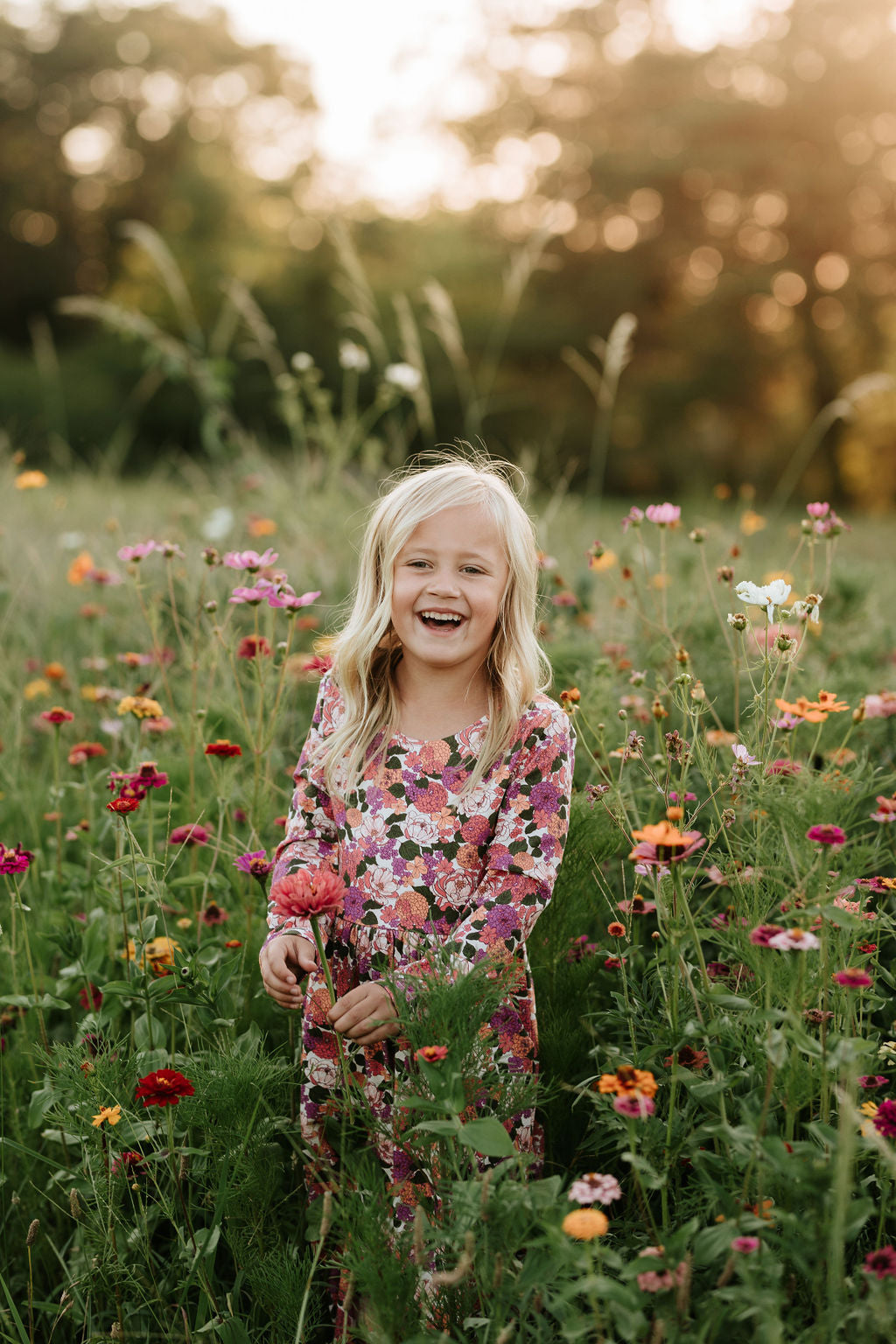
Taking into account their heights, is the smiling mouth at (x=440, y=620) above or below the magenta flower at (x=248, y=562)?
below

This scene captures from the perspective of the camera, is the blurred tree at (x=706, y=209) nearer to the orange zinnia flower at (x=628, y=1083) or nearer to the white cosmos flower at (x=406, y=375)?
the white cosmos flower at (x=406, y=375)

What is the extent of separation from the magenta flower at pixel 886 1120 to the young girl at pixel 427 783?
21.4 inches

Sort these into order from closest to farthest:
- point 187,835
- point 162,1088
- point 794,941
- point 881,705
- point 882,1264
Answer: point 882,1264 → point 794,941 → point 162,1088 → point 187,835 → point 881,705

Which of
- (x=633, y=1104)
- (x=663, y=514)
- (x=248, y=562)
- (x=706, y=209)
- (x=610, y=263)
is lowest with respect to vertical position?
(x=633, y=1104)

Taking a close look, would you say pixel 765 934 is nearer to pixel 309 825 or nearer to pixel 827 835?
pixel 827 835

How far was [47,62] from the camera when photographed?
2205 cm

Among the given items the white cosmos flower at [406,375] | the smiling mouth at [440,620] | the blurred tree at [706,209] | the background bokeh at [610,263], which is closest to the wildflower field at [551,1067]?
the smiling mouth at [440,620]

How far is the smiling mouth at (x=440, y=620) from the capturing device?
1750mm

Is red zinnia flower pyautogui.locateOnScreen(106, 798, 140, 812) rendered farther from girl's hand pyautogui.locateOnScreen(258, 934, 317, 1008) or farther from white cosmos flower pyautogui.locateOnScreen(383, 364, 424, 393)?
white cosmos flower pyautogui.locateOnScreen(383, 364, 424, 393)

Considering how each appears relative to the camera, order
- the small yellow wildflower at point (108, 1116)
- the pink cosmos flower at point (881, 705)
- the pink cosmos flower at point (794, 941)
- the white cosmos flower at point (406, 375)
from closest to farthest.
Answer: the pink cosmos flower at point (794, 941), the small yellow wildflower at point (108, 1116), the pink cosmos flower at point (881, 705), the white cosmos flower at point (406, 375)

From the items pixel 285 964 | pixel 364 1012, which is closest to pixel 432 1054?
pixel 364 1012

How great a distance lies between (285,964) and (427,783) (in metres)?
0.38

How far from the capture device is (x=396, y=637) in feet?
6.35

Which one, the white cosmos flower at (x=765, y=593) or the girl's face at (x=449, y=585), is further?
the girl's face at (x=449, y=585)
